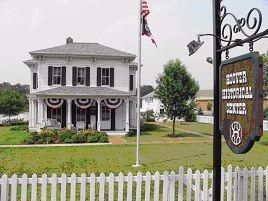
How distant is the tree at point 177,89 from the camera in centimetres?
2708

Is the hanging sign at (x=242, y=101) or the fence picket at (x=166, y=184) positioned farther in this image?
the fence picket at (x=166, y=184)

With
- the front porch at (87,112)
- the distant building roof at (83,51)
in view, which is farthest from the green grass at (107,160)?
the distant building roof at (83,51)

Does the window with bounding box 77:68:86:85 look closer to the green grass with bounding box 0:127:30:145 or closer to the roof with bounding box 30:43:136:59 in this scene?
the roof with bounding box 30:43:136:59

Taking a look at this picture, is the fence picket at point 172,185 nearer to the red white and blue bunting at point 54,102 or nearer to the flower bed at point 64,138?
the flower bed at point 64,138

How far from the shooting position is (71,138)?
23.0m

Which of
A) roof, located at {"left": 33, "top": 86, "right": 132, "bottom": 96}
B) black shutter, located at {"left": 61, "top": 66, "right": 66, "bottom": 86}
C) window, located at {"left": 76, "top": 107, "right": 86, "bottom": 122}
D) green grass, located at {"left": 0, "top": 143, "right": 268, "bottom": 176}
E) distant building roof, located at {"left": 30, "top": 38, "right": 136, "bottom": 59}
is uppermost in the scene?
distant building roof, located at {"left": 30, "top": 38, "right": 136, "bottom": 59}

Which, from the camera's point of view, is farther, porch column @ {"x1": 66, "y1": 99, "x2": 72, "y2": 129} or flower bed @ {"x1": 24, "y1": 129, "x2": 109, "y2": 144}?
porch column @ {"x1": 66, "y1": 99, "x2": 72, "y2": 129}

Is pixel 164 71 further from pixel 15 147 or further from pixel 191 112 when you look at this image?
pixel 15 147

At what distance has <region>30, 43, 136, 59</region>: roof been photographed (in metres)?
29.1

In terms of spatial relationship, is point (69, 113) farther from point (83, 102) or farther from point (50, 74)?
point (50, 74)

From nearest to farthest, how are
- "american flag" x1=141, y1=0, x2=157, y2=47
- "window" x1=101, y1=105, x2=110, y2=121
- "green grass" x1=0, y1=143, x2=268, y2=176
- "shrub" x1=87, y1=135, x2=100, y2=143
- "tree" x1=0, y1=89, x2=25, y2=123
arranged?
1. "green grass" x1=0, y1=143, x2=268, y2=176
2. "american flag" x1=141, y1=0, x2=157, y2=47
3. "shrub" x1=87, y1=135, x2=100, y2=143
4. "window" x1=101, y1=105, x2=110, y2=121
5. "tree" x1=0, y1=89, x2=25, y2=123

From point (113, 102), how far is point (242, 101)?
84.1 ft

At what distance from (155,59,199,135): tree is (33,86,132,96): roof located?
371cm

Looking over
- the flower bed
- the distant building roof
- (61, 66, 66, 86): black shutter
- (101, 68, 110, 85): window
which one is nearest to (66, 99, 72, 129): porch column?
(61, 66, 66, 86): black shutter
